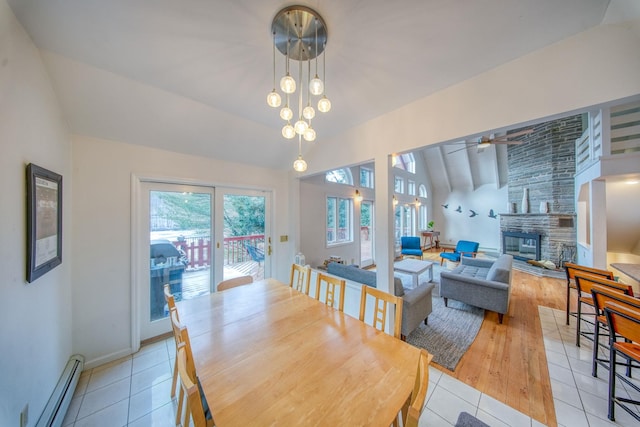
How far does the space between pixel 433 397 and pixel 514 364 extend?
1.09 m

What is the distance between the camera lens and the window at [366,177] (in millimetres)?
5856

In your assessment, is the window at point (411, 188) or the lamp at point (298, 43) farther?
the window at point (411, 188)

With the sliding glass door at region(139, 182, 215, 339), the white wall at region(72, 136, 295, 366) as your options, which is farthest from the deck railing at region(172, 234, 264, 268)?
the white wall at region(72, 136, 295, 366)

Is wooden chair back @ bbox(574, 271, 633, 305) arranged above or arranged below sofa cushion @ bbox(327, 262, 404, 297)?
above

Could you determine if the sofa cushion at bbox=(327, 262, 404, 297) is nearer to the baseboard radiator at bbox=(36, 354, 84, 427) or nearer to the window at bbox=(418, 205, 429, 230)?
the baseboard radiator at bbox=(36, 354, 84, 427)

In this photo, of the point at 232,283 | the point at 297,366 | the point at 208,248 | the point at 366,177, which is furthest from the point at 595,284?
the point at 208,248

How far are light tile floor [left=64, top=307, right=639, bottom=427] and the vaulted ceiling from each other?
2.41 m

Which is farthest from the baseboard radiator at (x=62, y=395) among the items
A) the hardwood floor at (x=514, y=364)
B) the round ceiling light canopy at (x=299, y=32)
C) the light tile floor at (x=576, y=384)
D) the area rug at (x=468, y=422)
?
the light tile floor at (x=576, y=384)

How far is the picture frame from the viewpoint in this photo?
A: 4.29ft

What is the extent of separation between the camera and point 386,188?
2.35 m

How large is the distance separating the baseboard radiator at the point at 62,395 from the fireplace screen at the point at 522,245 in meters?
8.40

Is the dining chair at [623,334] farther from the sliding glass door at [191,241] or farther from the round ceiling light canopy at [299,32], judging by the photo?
the sliding glass door at [191,241]

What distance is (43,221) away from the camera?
147 cm

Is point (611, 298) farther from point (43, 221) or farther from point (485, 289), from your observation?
point (43, 221)
